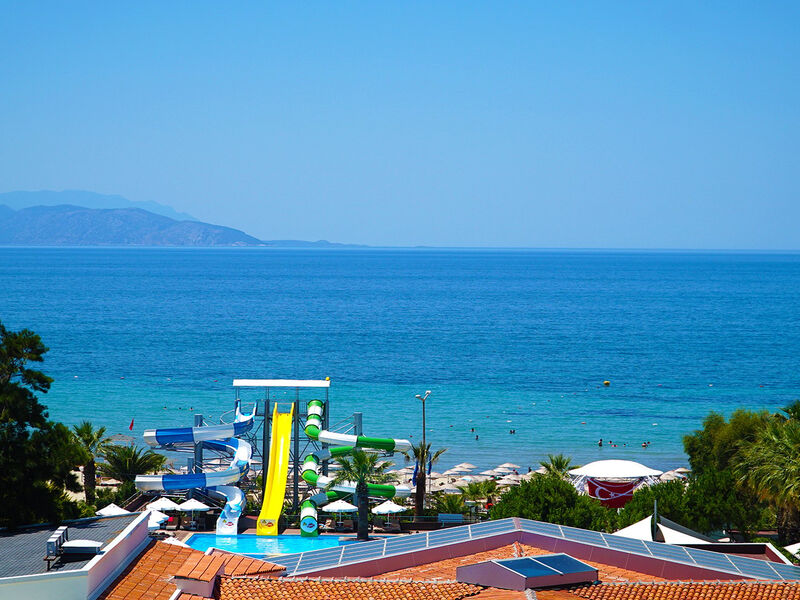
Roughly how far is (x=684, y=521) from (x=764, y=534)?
3.40 meters

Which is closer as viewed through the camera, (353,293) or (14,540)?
(14,540)

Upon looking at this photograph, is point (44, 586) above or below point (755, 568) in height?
above

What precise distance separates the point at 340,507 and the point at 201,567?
19.0 metres

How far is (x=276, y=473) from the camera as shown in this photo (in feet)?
124

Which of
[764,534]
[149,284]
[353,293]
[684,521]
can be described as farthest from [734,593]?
[149,284]

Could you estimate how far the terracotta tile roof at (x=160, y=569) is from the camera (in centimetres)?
1586

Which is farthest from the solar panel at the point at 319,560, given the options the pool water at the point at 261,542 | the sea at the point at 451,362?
the sea at the point at 451,362

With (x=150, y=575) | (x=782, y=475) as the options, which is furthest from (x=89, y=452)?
(x=782, y=475)

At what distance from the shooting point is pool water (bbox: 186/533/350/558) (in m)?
33.2

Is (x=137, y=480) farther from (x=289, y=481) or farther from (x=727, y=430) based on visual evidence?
(x=727, y=430)

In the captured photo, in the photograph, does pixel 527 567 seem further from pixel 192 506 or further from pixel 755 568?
pixel 192 506

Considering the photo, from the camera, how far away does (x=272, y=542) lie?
33969 mm

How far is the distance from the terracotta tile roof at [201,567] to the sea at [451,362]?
104 ft

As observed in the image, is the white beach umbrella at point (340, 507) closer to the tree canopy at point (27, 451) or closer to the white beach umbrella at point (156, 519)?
the white beach umbrella at point (156, 519)
